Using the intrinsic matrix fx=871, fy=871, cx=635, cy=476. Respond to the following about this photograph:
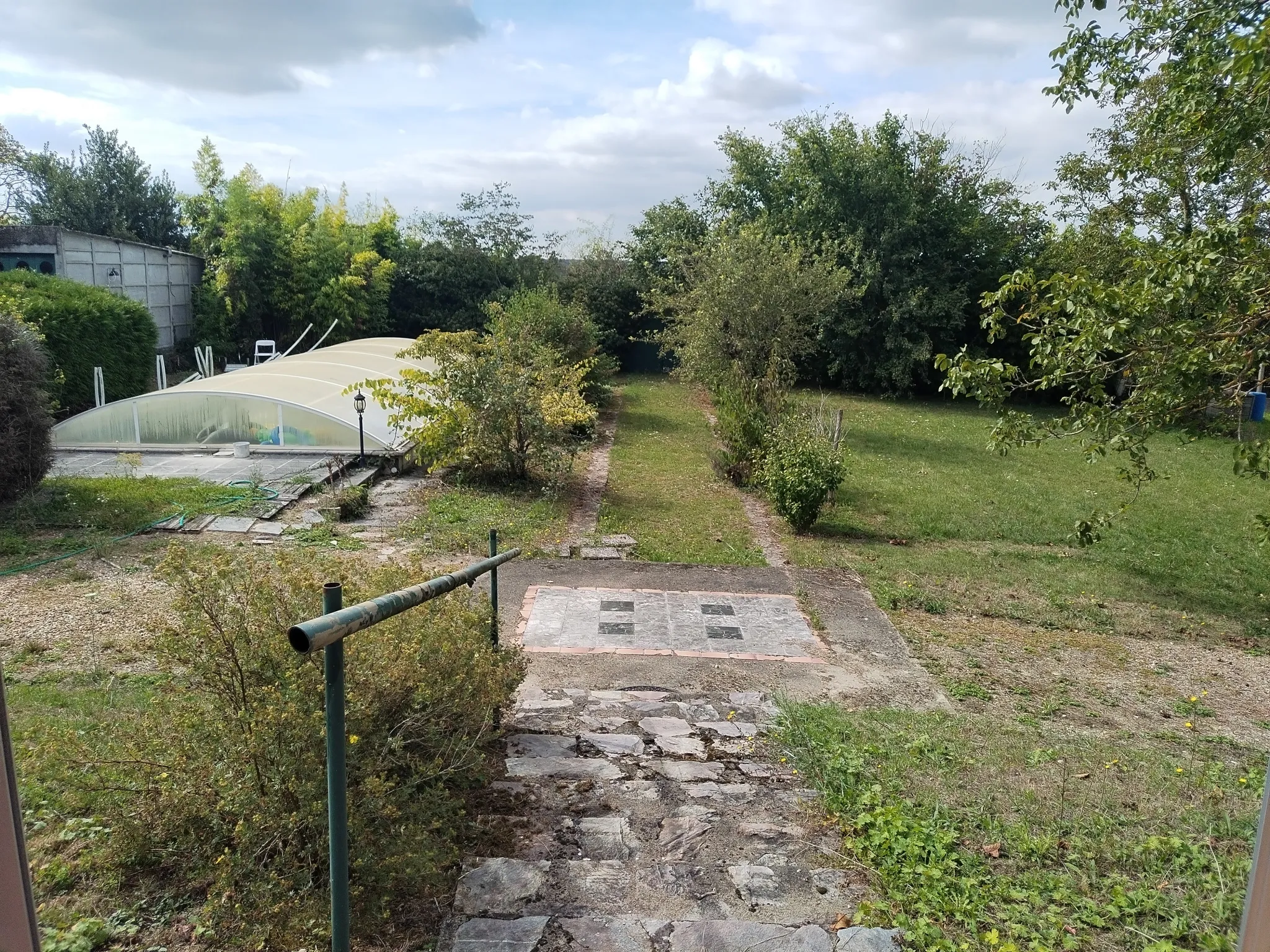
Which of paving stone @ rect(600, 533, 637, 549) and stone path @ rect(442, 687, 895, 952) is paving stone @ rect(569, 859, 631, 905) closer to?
stone path @ rect(442, 687, 895, 952)

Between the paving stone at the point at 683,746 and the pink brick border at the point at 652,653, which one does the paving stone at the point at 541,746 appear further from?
the pink brick border at the point at 652,653

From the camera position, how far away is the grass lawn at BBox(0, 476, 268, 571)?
27.3 ft

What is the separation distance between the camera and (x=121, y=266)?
18.7 meters

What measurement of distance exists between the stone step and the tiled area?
3.78m

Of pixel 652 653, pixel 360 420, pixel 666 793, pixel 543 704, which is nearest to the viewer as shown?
pixel 666 793

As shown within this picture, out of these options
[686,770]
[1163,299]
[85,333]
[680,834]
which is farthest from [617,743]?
[85,333]

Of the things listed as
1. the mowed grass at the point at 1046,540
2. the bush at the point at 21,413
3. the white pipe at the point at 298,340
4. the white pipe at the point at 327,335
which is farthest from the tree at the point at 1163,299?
the white pipe at the point at 327,335

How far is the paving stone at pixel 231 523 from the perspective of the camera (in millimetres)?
9141

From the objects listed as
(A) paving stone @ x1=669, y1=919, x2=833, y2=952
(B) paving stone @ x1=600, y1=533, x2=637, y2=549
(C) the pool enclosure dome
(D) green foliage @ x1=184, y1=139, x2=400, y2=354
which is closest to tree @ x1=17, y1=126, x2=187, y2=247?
(D) green foliage @ x1=184, y1=139, x2=400, y2=354

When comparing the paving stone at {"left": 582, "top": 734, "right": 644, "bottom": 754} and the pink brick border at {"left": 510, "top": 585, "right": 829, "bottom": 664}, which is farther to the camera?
the pink brick border at {"left": 510, "top": 585, "right": 829, "bottom": 664}

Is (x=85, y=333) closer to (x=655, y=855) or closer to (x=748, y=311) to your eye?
(x=748, y=311)

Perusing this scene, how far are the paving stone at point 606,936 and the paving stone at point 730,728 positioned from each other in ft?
6.70

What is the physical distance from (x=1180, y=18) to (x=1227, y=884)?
5917 millimetres

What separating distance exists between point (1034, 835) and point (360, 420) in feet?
33.1
